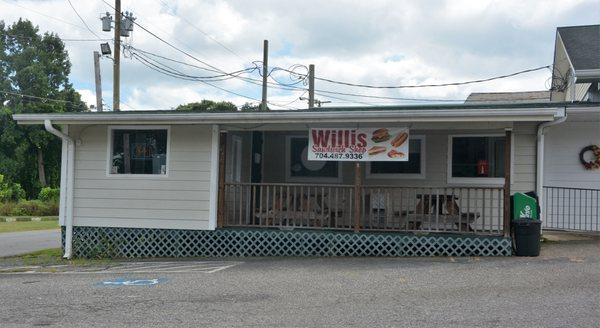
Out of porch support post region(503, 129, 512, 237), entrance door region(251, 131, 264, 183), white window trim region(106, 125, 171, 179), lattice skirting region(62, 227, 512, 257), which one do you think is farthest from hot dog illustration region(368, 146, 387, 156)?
white window trim region(106, 125, 171, 179)

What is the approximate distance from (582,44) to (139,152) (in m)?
14.3

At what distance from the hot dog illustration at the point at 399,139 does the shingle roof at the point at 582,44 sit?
8001mm

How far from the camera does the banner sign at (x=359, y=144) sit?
10625 mm

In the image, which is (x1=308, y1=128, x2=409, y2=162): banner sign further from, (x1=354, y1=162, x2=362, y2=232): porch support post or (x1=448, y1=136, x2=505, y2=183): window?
(x1=448, y1=136, x2=505, y2=183): window

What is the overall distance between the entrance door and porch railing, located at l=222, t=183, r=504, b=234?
113 cm

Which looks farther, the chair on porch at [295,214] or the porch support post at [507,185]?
the chair on porch at [295,214]

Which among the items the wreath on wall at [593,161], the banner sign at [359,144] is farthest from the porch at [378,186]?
the wreath on wall at [593,161]

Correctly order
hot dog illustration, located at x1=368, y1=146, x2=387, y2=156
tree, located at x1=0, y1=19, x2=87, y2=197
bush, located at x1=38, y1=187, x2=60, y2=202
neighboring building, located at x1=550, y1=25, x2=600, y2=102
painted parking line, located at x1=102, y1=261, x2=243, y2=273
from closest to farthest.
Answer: painted parking line, located at x1=102, y1=261, x2=243, y2=273 < hot dog illustration, located at x1=368, y1=146, x2=387, y2=156 < neighboring building, located at x1=550, y1=25, x2=600, y2=102 < bush, located at x1=38, y1=187, x2=60, y2=202 < tree, located at x1=0, y1=19, x2=87, y2=197

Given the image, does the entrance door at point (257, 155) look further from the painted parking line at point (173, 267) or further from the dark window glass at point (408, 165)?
the painted parking line at point (173, 267)

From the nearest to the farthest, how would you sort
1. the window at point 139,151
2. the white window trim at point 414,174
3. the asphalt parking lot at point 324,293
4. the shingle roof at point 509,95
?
the asphalt parking lot at point 324,293 → the window at point 139,151 → the white window trim at point 414,174 → the shingle roof at point 509,95

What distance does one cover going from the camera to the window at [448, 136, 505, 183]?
453 inches

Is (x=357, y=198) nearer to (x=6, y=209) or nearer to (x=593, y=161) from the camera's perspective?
(x=593, y=161)

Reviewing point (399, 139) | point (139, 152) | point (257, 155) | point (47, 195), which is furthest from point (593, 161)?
point (47, 195)

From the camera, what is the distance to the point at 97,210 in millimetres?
11938
